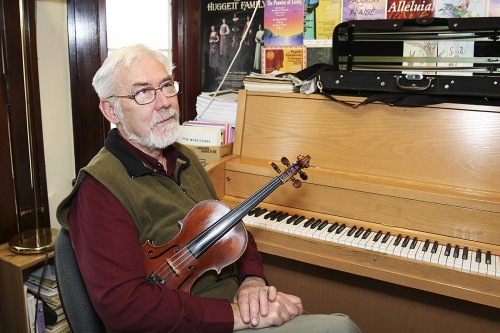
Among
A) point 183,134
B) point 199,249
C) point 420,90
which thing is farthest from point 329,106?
point 199,249

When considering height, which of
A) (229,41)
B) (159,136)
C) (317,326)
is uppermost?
(229,41)

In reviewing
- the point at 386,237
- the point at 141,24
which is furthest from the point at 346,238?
the point at 141,24

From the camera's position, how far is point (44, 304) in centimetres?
216

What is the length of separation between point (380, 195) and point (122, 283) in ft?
3.44

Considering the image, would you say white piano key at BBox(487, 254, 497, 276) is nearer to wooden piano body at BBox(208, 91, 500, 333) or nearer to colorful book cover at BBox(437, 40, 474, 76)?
wooden piano body at BBox(208, 91, 500, 333)

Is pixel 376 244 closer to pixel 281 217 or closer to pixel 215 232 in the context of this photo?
pixel 281 217

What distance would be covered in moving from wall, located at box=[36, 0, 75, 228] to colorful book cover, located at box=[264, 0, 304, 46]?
112 centimetres

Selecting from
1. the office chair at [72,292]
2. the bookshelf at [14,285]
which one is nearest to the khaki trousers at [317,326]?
the office chair at [72,292]

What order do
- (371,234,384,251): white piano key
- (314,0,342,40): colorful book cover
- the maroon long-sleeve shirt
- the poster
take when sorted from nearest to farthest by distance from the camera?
the maroon long-sleeve shirt
(371,234,384,251): white piano key
(314,0,342,40): colorful book cover
the poster

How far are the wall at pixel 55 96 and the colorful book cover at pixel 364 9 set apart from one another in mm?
1522

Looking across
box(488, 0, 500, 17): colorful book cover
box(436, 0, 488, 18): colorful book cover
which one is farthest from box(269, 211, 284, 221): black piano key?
box(488, 0, 500, 17): colorful book cover

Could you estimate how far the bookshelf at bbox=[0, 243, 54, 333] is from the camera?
2047 mm

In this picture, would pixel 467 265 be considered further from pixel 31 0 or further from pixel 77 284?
pixel 31 0

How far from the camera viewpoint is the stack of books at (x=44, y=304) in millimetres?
2129
